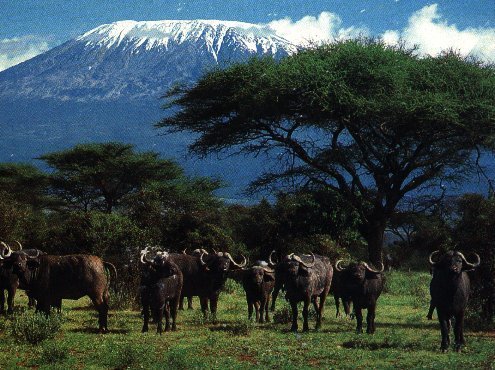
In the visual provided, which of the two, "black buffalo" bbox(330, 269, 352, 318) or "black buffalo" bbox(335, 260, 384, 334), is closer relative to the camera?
"black buffalo" bbox(335, 260, 384, 334)

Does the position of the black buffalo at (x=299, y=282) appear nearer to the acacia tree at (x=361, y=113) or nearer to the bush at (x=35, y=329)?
the bush at (x=35, y=329)

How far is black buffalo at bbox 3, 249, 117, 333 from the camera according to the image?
17859mm

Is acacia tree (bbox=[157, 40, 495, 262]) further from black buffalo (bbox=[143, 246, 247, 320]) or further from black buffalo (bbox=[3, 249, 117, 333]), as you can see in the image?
black buffalo (bbox=[3, 249, 117, 333])

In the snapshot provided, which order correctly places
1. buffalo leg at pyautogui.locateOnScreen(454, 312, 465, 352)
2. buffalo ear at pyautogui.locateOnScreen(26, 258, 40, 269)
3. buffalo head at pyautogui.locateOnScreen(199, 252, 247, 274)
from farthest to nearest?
buffalo head at pyautogui.locateOnScreen(199, 252, 247, 274) → buffalo ear at pyautogui.locateOnScreen(26, 258, 40, 269) → buffalo leg at pyautogui.locateOnScreen(454, 312, 465, 352)

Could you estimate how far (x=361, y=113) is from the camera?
29750mm

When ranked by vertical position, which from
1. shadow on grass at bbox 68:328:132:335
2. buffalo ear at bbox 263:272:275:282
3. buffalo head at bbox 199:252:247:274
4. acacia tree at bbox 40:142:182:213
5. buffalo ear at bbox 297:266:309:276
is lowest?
shadow on grass at bbox 68:328:132:335

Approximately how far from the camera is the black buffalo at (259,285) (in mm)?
20594

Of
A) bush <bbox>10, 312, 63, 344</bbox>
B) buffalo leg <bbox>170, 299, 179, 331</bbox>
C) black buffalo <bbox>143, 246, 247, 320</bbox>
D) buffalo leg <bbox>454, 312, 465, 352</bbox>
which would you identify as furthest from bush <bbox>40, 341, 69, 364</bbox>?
buffalo leg <bbox>454, 312, 465, 352</bbox>

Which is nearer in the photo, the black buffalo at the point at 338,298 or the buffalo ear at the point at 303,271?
the buffalo ear at the point at 303,271

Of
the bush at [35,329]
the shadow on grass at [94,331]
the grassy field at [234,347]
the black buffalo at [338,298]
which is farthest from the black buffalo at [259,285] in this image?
the bush at [35,329]

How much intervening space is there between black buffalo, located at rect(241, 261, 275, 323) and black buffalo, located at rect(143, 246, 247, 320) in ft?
2.10

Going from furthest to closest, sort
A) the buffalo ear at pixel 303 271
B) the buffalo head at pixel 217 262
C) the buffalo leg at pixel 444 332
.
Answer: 1. the buffalo head at pixel 217 262
2. the buffalo ear at pixel 303 271
3. the buffalo leg at pixel 444 332

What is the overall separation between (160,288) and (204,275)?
10.4 ft

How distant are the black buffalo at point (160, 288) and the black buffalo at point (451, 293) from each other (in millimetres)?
5869
